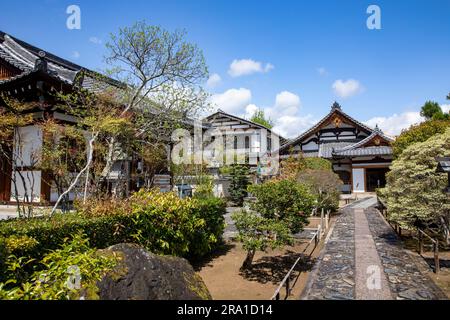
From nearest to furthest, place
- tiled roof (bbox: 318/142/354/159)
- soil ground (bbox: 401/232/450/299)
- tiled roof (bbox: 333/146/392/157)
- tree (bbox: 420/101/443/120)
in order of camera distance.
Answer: soil ground (bbox: 401/232/450/299) < tiled roof (bbox: 333/146/392/157) < tiled roof (bbox: 318/142/354/159) < tree (bbox: 420/101/443/120)

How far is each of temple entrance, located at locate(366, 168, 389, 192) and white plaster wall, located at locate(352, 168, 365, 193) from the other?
0.59 meters

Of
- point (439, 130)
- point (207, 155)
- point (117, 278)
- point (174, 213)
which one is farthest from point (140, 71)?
point (207, 155)

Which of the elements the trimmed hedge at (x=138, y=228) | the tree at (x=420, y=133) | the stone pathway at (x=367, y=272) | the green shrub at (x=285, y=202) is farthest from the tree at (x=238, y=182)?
the green shrub at (x=285, y=202)

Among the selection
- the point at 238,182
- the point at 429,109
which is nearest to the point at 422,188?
the point at 238,182

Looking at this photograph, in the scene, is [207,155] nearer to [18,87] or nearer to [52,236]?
[18,87]

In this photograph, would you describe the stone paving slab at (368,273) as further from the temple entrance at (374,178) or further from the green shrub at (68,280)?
the temple entrance at (374,178)

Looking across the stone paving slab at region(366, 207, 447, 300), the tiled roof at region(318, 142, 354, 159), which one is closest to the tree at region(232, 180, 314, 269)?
the stone paving slab at region(366, 207, 447, 300)

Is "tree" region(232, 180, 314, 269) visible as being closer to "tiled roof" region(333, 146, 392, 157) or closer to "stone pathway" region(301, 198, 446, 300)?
"stone pathway" region(301, 198, 446, 300)

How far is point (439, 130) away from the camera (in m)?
15.3

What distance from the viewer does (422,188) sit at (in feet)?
31.9

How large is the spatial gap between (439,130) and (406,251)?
818cm

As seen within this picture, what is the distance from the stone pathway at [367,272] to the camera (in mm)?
6764

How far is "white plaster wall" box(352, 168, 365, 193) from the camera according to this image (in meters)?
31.9

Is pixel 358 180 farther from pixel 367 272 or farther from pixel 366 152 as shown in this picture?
pixel 367 272
